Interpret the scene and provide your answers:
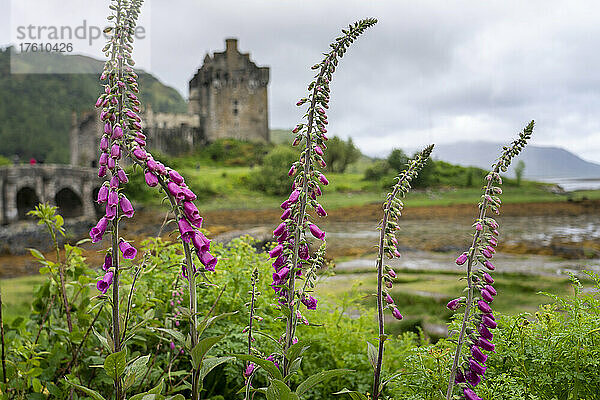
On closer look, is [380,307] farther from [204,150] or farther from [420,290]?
[204,150]

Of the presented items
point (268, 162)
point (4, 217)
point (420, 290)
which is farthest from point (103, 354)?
point (4, 217)

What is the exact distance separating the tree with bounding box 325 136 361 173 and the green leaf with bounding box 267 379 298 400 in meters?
14.7

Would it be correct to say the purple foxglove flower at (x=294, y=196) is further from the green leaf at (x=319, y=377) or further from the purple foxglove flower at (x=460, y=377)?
the purple foxglove flower at (x=460, y=377)

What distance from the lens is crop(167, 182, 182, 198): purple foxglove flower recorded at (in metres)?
1.21

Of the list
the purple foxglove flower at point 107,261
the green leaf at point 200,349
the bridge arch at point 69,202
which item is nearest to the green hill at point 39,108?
the bridge arch at point 69,202

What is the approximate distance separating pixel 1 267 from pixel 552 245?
505 inches

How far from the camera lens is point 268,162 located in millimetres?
15758

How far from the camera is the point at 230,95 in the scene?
117 feet

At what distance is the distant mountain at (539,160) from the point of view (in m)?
10.7

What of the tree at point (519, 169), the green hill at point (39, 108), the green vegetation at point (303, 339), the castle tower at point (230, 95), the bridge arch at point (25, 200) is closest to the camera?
the green vegetation at point (303, 339)

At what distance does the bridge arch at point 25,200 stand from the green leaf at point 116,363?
21.5 meters

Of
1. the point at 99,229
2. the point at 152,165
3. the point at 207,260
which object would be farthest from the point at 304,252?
the point at 99,229

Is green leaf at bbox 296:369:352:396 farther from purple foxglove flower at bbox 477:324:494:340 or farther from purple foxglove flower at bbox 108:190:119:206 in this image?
purple foxglove flower at bbox 108:190:119:206

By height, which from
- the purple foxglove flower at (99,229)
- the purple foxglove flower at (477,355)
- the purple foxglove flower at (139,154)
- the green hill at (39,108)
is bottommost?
the purple foxglove flower at (477,355)
